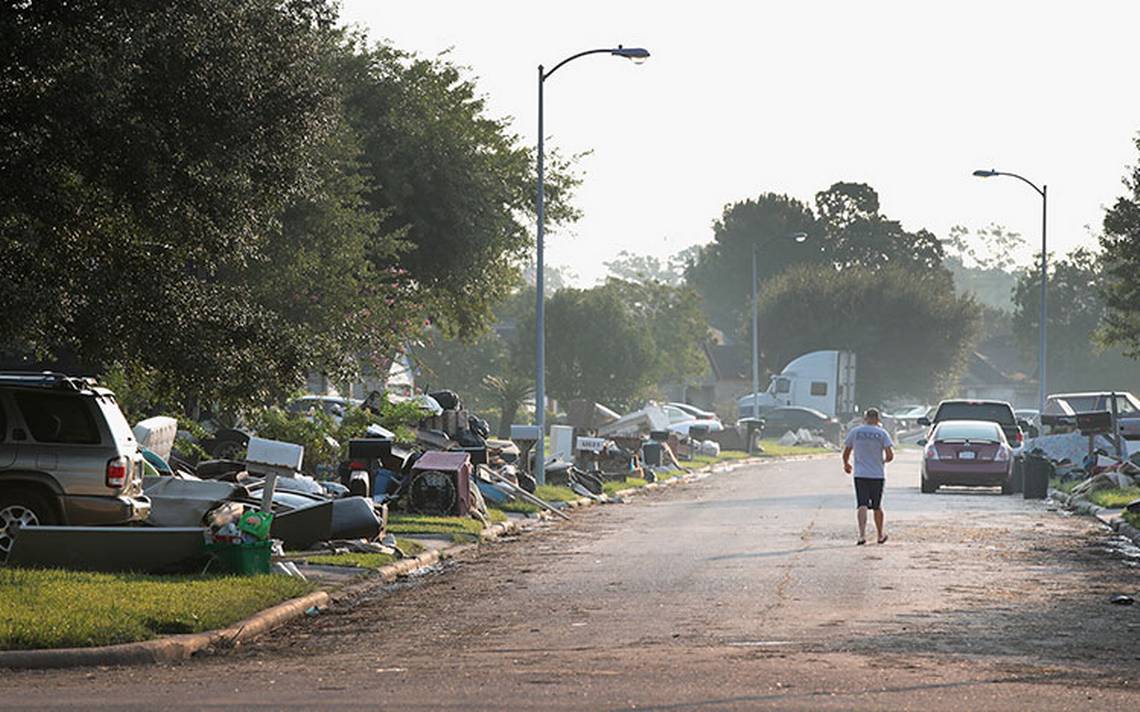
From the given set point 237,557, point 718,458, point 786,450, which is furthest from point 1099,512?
point 786,450

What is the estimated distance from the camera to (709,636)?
46.2 ft

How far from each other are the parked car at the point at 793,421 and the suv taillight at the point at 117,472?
68.0 metres

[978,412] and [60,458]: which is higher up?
[978,412]

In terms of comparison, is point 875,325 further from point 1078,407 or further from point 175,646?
point 175,646

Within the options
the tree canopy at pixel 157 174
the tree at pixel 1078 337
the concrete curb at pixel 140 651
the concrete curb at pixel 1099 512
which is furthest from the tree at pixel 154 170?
the tree at pixel 1078 337

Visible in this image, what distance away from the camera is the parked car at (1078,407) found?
43.8 m

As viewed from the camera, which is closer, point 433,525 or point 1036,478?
point 433,525

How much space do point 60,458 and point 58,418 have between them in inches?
17.2

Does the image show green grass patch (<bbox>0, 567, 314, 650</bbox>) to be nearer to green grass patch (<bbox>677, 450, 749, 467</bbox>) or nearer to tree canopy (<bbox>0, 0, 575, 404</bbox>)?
tree canopy (<bbox>0, 0, 575, 404</bbox>)

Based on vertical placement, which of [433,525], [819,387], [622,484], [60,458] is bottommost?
[622,484]

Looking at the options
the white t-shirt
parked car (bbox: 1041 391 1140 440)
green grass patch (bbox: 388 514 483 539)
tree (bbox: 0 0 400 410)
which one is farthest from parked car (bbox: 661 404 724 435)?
tree (bbox: 0 0 400 410)

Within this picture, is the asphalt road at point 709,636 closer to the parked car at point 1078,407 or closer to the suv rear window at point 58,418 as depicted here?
the suv rear window at point 58,418

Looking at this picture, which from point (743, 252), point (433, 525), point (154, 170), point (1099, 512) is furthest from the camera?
point (743, 252)

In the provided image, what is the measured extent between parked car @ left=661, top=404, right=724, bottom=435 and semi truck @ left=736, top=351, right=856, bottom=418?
15631mm
